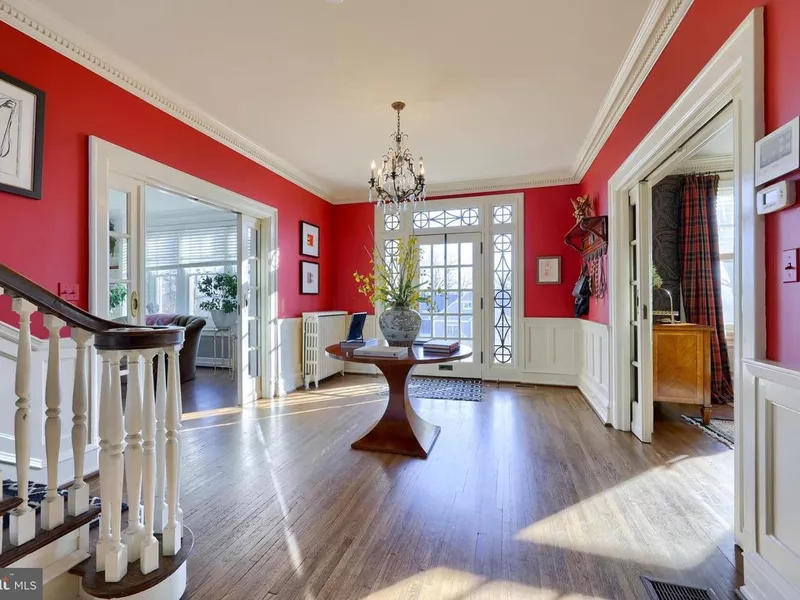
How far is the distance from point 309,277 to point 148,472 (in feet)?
12.3

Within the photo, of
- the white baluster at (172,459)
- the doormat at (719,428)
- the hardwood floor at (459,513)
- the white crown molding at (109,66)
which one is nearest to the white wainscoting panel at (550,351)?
the doormat at (719,428)

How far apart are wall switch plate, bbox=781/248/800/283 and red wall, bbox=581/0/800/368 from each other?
0.02 metres

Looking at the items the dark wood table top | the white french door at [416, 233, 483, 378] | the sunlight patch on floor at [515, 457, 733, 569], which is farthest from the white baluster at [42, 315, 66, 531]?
the white french door at [416, 233, 483, 378]

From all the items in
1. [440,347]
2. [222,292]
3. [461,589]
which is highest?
[222,292]

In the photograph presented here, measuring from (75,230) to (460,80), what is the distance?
2.65 m

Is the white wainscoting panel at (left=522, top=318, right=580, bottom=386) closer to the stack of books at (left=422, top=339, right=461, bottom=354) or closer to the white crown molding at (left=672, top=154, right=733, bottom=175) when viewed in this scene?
the white crown molding at (left=672, top=154, right=733, bottom=175)

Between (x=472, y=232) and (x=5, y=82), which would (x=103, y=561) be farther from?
(x=472, y=232)

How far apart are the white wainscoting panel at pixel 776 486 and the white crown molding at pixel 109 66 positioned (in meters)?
3.68

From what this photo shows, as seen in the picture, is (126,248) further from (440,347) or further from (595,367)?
(595,367)

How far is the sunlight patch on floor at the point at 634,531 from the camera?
5.22 ft

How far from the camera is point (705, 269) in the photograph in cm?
386

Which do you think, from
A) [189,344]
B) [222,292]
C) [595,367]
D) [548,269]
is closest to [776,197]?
[595,367]

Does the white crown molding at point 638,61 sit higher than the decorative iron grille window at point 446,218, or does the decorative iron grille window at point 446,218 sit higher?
the white crown molding at point 638,61

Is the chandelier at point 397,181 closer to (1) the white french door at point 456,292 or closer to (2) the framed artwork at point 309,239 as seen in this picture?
(2) the framed artwork at point 309,239
